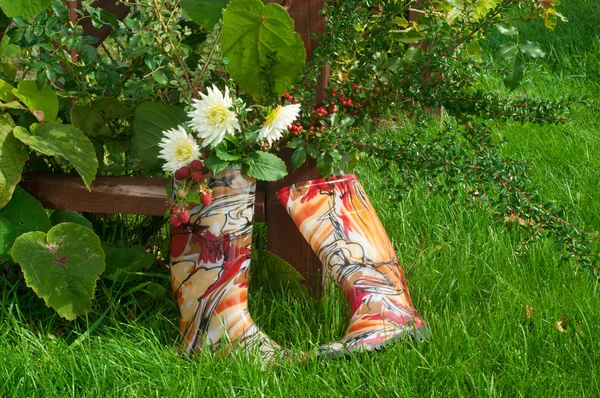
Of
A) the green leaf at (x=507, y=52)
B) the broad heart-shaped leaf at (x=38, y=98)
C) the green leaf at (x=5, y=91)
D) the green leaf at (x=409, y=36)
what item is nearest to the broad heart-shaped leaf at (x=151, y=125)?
the broad heart-shaped leaf at (x=38, y=98)

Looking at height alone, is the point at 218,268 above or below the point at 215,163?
below

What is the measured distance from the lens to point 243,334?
173cm

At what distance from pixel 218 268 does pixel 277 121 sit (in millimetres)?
363

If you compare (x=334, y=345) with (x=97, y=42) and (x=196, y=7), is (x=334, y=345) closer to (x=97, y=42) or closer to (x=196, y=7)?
(x=196, y=7)

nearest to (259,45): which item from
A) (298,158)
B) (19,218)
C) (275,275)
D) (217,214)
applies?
(298,158)

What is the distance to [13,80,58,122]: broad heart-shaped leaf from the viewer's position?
1826 millimetres

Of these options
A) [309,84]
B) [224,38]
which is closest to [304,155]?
[309,84]

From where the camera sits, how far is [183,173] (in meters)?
1.67

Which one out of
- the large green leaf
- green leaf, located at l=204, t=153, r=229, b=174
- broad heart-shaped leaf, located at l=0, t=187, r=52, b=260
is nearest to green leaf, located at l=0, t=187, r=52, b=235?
broad heart-shaped leaf, located at l=0, t=187, r=52, b=260

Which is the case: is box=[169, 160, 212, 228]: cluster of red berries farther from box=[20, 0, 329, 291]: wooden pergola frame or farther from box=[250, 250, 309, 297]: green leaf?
box=[250, 250, 309, 297]: green leaf

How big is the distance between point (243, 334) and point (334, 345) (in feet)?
0.71

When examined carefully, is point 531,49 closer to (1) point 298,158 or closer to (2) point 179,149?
(1) point 298,158

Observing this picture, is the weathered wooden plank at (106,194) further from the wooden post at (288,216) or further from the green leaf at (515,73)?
the green leaf at (515,73)

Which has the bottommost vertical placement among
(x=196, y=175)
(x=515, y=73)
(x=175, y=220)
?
(x=175, y=220)
